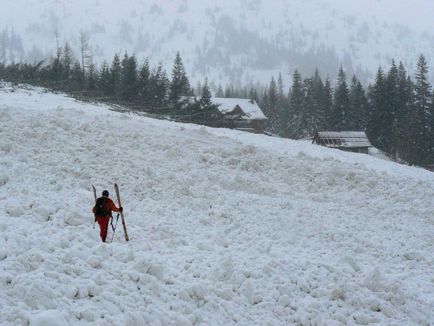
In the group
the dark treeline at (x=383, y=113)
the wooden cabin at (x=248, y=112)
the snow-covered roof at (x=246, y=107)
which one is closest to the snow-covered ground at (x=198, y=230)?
the dark treeline at (x=383, y=113)

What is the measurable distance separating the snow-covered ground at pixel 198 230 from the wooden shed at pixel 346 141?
30184 millimetres

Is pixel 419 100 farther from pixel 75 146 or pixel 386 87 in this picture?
pixel 75 146

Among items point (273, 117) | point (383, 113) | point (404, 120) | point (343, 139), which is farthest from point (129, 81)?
point (273, 117)

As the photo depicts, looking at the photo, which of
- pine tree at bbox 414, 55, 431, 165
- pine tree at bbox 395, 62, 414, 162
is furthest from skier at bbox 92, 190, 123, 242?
pine tree at bbox 414, 55, 431, 165

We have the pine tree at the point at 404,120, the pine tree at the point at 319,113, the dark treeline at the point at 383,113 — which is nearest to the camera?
the pine tree at the point at 404,120

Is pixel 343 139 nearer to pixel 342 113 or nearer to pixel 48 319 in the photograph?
pixel 342 113

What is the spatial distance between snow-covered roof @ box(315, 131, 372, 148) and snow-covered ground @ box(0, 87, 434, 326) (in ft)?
99.5

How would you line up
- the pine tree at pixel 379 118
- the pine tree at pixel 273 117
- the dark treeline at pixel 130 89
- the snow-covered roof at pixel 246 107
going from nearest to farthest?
the dark treeline at pixel 130 89
the pine tree at pixel 379 118
the snow-covered roof at pixel 246 107
the pine tree at pixel 273 117

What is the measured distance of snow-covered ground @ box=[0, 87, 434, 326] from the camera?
8.64 m

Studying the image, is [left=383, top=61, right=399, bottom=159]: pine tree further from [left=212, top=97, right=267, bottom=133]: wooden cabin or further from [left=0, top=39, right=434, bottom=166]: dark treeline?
[left=212, top=97, right=267, bottom=133]: wooden cabin

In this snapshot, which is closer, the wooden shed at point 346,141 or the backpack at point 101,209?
the backpack at point 101,209

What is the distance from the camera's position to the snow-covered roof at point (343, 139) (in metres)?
53.5

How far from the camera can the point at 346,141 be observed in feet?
177

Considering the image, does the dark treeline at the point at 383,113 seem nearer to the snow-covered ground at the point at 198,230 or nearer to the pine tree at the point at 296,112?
the pine tree at the point at 296,112
